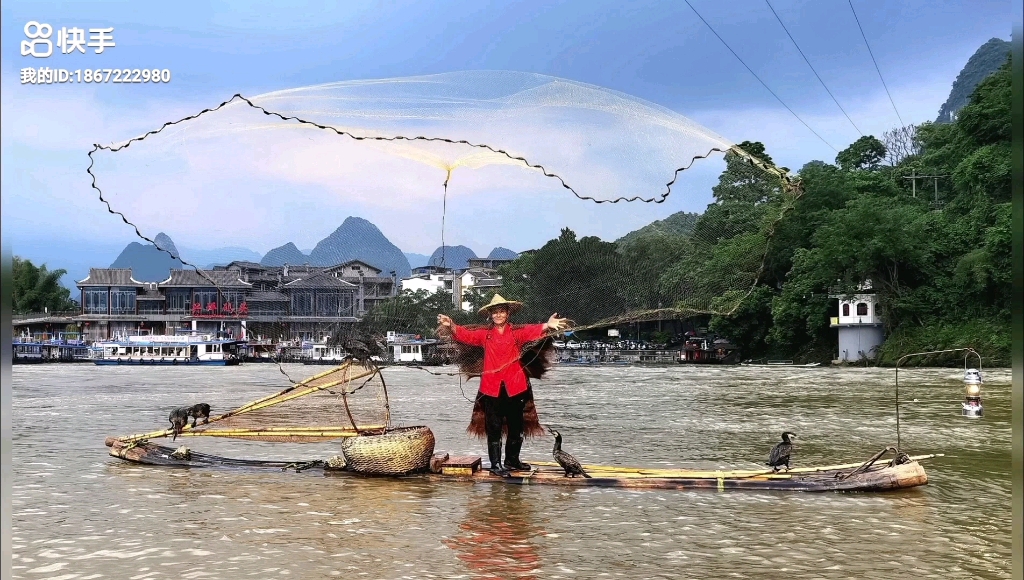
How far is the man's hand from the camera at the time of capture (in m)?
8.06

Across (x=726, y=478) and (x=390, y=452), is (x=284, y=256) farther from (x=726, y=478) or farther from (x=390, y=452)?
(x=726, y=478)

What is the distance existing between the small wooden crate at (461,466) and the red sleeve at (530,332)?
1442 mm

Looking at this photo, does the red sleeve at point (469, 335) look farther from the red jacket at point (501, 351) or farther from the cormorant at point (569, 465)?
the cormorant at point (569, 465)

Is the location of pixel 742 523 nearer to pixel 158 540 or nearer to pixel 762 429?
pixel 158 540

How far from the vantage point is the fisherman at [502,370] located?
27.2 feet

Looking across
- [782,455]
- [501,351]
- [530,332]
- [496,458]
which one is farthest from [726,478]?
[501,351]

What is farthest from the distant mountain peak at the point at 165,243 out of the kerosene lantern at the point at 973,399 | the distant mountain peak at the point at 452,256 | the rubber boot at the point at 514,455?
the kerosene lantern at the point at 973,399

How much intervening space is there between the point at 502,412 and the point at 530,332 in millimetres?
910

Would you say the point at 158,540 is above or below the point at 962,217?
below

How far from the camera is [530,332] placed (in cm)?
826

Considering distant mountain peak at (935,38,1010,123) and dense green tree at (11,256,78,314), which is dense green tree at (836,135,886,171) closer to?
distant mountain peak at (935,38,1010,123)

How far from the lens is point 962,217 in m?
39.1

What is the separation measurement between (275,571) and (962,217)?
39978 millimetres

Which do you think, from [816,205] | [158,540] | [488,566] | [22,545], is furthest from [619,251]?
[816,205]
